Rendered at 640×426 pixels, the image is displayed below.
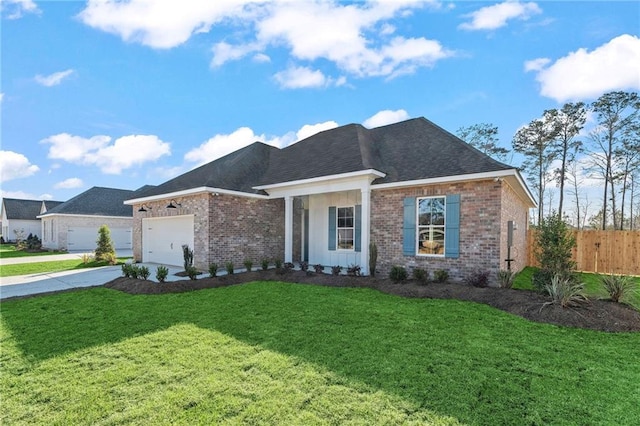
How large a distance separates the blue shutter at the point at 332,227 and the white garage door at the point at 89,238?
20.9 m

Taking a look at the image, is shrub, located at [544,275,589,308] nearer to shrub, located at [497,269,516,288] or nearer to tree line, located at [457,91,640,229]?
shrub, located at [497,269,516,288]

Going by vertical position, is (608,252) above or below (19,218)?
below

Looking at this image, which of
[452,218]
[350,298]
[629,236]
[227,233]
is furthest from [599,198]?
[227,233]

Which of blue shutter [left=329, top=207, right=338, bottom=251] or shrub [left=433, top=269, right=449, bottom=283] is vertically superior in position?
blue shutter [left=329, top=207, right=338, bottom=251]

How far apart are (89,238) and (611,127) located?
37.3 m

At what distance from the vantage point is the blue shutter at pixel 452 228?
8742mm

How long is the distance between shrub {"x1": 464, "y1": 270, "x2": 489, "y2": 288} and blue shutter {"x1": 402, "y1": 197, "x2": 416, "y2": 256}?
1.70 m

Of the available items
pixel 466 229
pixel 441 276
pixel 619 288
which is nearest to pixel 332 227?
pixel 441 276

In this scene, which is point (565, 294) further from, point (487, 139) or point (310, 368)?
point (487, 139)

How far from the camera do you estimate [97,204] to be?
25641 millimetres

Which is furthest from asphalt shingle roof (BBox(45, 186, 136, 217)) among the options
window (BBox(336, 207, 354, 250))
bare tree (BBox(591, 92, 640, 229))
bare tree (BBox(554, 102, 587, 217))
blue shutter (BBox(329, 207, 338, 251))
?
bare tree (BBox(591, 92, 640, 229))

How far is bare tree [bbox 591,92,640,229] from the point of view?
17.5 m

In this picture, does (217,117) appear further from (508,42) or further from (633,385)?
(633,385)

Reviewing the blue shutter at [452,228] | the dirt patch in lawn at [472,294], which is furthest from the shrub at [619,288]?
the blue shutter at [452,228]
